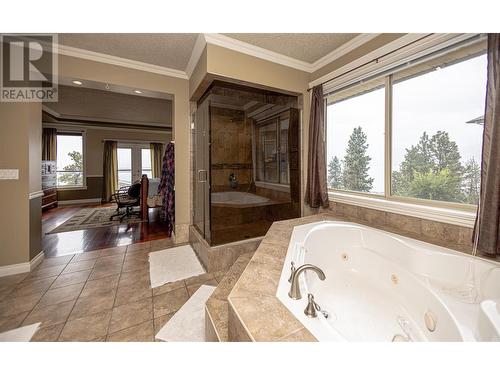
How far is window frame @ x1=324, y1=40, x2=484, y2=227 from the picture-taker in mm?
1370

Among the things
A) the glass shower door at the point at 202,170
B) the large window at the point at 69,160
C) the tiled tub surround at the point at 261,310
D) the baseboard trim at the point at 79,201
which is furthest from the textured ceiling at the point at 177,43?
the baseboard trim at the point at 79,201

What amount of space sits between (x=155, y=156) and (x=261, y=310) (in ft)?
22.7

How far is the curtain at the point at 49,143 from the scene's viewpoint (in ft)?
17.1

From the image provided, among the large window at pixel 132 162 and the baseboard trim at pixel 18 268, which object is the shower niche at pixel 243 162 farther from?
the large window at pixel 132 162

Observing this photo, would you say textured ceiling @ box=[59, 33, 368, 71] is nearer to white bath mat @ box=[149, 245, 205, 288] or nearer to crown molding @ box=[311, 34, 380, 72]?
crown molding @ box=[311, 34, 380, 72]

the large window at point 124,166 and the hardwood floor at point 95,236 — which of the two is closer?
the hardwood floor at point 95,236

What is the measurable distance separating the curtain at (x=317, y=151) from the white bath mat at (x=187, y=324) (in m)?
1.70

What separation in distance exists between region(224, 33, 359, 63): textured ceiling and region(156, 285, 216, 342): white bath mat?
99.0 inches

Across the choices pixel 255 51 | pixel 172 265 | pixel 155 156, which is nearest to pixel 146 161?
pixel 155 156

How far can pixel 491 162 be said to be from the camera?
112 cm

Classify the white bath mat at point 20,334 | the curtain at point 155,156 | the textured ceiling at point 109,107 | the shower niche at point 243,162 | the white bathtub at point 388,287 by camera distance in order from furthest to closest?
the curtain at point 155,156 → the textured ceiling at point 109,107 → the shower niche at point 243,162 → the white bath mat at point 20,334 → the white bathtub at point 388,287
